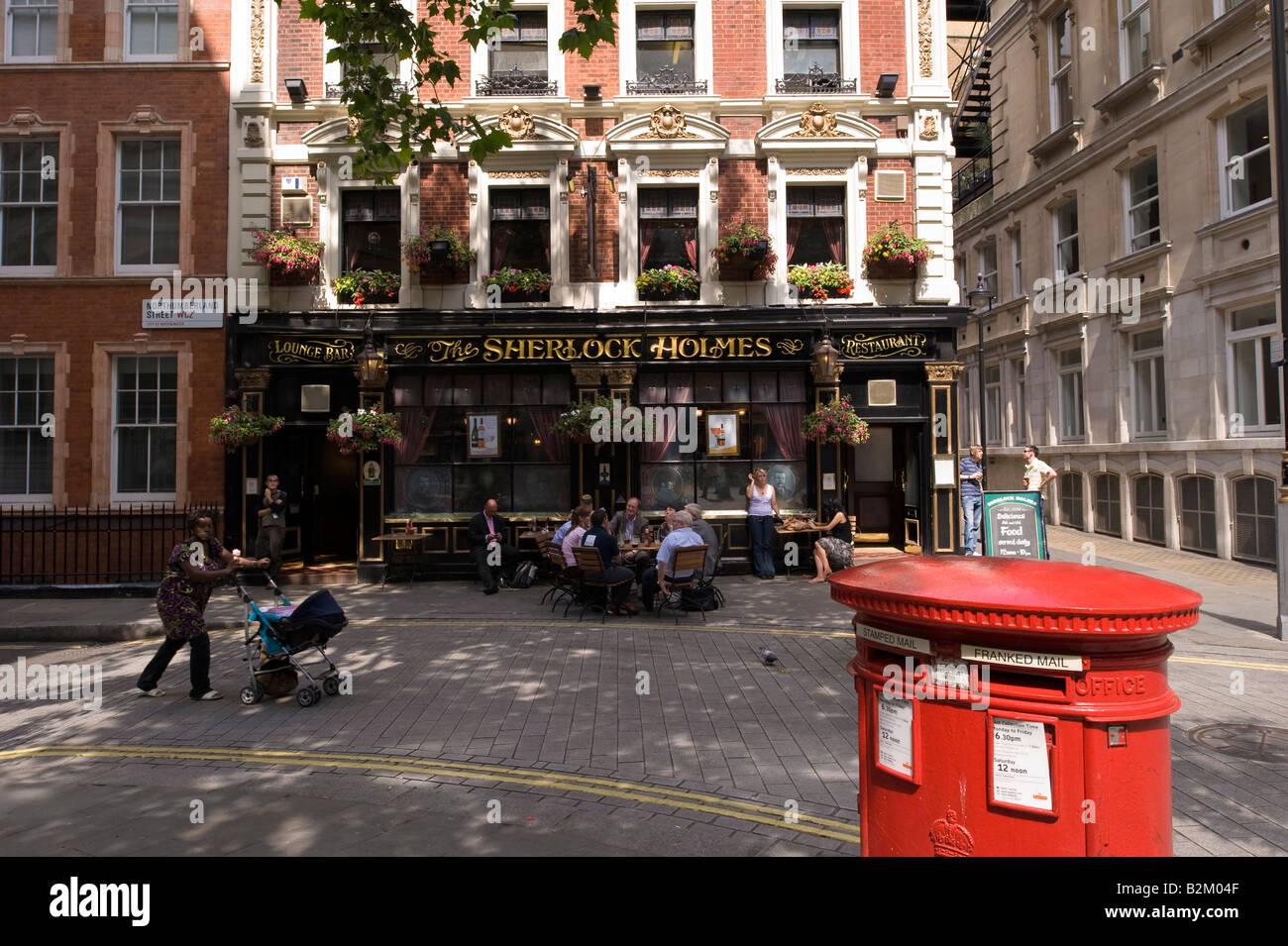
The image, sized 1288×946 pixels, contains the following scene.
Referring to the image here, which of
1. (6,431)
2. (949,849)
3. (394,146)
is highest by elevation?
(394,146)

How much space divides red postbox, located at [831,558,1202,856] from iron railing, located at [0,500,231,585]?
1454 centimetres

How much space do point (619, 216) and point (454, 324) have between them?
12.6ft

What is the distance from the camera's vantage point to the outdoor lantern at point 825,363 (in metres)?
14.0

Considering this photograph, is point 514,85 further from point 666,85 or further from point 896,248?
point 896,248

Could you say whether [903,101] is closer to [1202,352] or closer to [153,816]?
[1202,352]

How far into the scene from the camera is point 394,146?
14.9 metres

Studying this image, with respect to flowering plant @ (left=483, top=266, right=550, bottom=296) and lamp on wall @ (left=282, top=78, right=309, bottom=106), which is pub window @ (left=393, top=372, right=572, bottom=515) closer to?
flowering plant @ (left=483, top=266, right=550, bottom=296)

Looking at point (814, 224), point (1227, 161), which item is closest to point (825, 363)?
point (814, 224)

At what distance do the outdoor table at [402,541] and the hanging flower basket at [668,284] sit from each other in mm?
6186

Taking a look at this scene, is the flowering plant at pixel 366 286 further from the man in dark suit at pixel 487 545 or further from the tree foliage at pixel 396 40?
the tree foliage at pixel 396 40

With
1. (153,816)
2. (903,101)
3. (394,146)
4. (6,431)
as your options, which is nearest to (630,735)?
(153,816)

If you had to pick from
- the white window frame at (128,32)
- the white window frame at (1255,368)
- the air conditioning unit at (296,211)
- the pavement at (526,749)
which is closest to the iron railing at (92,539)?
the pavement at (526,749)

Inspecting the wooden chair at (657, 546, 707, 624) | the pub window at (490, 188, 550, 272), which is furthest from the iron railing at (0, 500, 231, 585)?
the wooden chair at (657, 546, 707, 624)

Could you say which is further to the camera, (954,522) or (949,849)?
(954,522)
